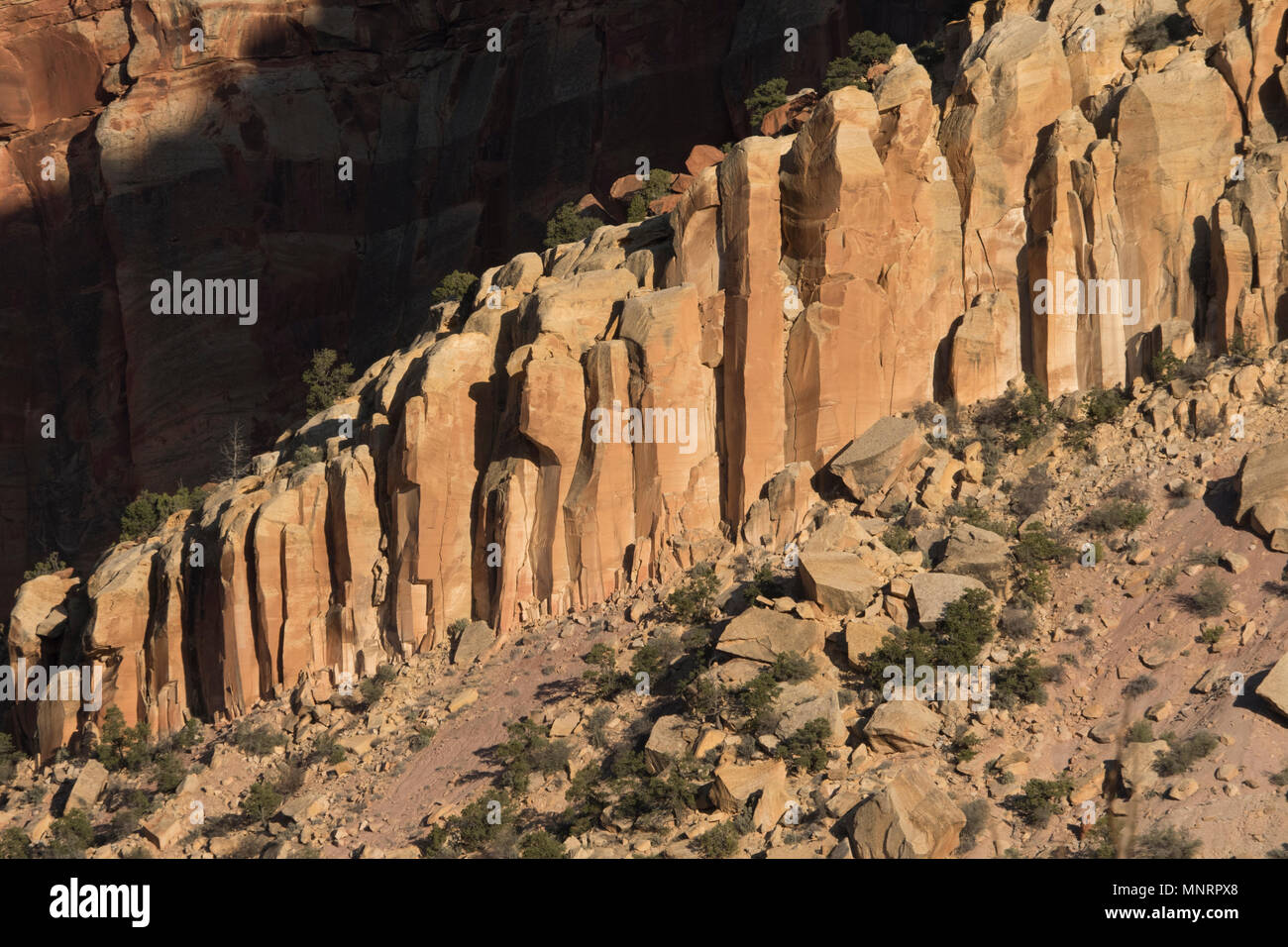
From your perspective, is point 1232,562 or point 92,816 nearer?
point 1232,562

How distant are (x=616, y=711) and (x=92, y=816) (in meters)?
13.4

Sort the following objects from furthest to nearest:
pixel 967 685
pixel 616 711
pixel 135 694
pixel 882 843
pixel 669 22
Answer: pixel 669 22 < pixel 135 694 < pixel 616 711 < pixel 967 685 < pixel 882 843

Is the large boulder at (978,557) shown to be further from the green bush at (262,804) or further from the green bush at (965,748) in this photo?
the green bush at (262,804)

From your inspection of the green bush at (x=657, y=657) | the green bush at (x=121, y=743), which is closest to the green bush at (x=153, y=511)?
the green bush at (x=121, y=743)

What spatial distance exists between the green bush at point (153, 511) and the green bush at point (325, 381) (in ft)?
15.5

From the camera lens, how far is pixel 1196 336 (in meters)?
40.6

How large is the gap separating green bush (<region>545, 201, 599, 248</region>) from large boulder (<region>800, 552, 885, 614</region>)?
73.7ft

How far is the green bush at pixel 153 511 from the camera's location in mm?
58500

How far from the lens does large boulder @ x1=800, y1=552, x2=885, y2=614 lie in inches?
1423

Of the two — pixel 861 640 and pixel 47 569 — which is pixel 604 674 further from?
pixel 47 569

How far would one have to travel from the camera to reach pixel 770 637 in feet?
118

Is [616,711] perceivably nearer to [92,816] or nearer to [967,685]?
[967,685]

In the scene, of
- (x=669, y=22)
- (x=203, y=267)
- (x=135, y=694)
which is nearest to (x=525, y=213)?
(x=669, y=22)

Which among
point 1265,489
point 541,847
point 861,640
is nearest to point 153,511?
point 541,847
